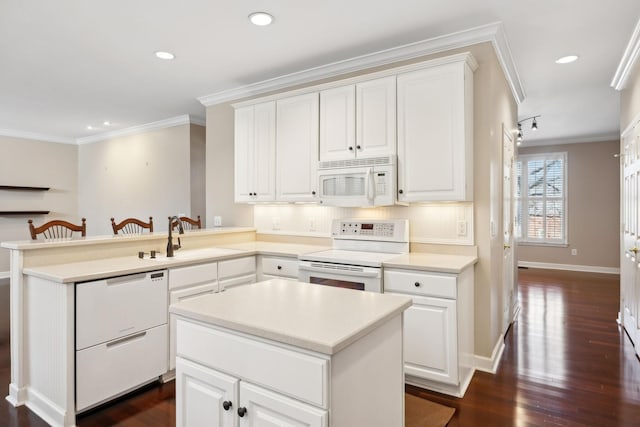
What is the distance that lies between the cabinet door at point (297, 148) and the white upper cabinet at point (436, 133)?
0.82m

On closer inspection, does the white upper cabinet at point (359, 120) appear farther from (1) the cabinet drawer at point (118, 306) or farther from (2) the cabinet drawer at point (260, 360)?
(2) the cabinet drawer at point (260, 360)

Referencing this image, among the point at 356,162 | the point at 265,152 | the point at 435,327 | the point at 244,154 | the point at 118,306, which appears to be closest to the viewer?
the point at 118,306

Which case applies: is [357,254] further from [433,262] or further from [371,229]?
[433,262]

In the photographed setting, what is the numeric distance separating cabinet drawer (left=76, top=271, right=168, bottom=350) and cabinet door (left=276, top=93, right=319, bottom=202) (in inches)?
54.8

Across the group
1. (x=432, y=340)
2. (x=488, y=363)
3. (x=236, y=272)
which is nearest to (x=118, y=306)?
(x=236, y=272)

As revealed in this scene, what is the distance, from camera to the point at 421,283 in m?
2.51

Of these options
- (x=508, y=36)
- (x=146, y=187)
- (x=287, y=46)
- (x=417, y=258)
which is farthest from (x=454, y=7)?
(x=146, y=187)

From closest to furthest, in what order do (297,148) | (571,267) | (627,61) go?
(627,61)
(297,148)
(571,267)

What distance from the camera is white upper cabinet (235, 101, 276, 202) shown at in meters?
3.63

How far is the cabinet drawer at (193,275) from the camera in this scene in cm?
265

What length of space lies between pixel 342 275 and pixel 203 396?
153 cm

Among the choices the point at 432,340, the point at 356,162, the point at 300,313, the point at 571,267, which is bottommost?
the point at 571,267

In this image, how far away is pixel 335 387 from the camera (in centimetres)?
110

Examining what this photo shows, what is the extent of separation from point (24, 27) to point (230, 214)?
2.40 m
